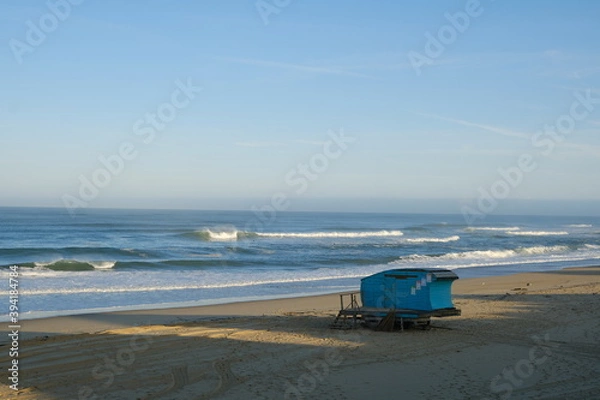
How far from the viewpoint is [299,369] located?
9883 mm

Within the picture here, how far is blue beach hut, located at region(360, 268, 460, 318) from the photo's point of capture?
12953 mm

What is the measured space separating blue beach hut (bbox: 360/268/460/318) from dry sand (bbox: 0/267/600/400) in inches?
20.2

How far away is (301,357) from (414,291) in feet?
11.0

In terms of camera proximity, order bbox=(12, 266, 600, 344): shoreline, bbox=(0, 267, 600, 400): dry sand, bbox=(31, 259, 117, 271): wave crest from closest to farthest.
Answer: bbox=(0, 267, 600, 400): dry sand, bbox=(12, 266, 600, 344): shoreline, bbox=(31, 259, 117, 271): wave crest

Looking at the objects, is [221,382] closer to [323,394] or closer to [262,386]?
[262,386]

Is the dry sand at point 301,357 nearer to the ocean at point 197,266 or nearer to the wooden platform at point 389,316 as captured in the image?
the wooden platform at point 389,316

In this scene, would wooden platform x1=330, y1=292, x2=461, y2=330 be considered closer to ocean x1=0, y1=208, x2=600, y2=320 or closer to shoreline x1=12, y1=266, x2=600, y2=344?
shoreline x1=12, y1=266, x2=600, y2=344

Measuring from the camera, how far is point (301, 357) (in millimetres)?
10719

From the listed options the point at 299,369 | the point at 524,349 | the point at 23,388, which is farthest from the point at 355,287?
the point at 23,388

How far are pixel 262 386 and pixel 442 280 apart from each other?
5.42 m

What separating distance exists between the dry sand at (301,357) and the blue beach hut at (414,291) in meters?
0.51

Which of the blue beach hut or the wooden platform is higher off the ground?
the blue beach hut

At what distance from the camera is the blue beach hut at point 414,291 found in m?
13.0

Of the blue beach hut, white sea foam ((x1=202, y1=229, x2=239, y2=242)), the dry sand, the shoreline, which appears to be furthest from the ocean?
the blue beach hut
